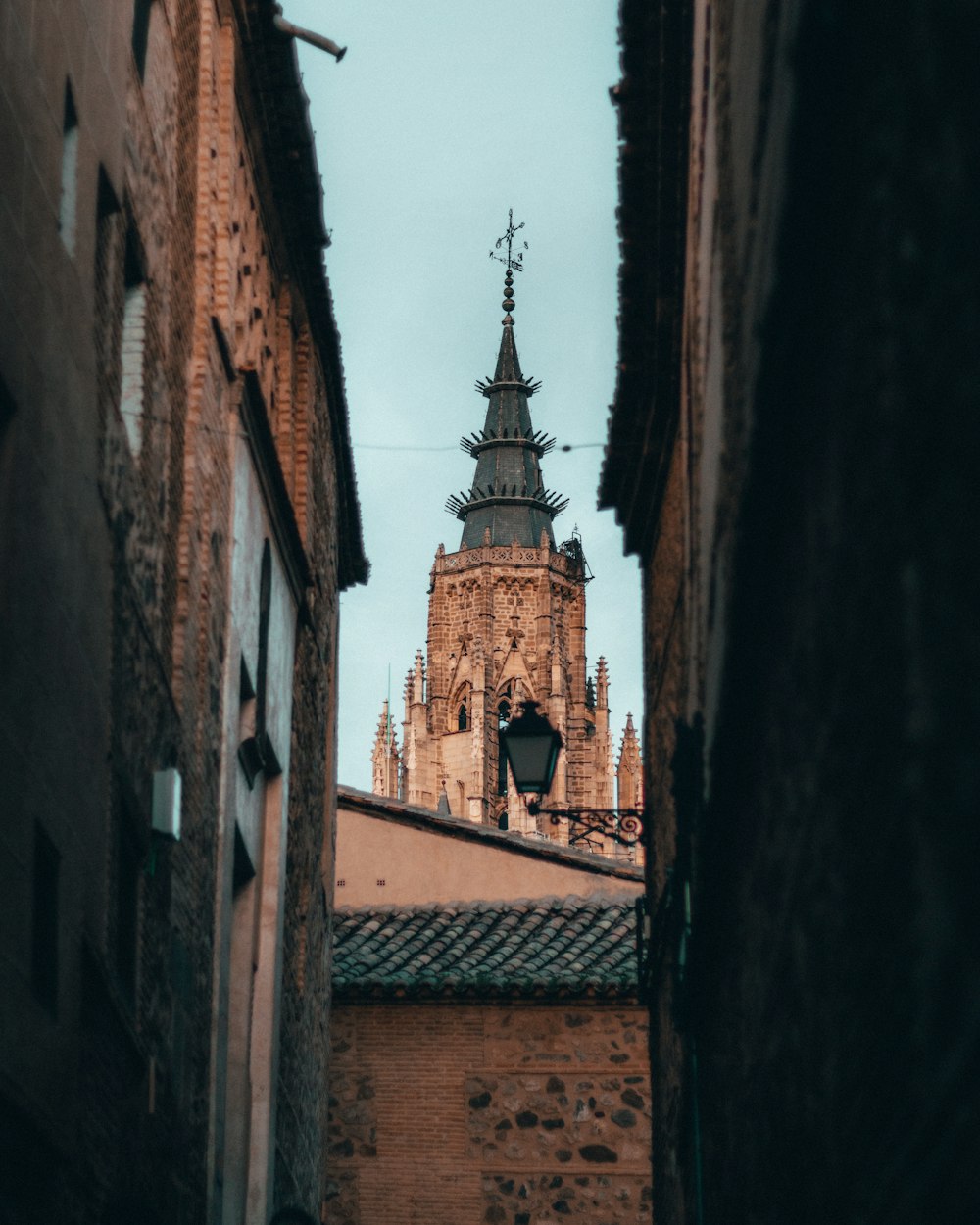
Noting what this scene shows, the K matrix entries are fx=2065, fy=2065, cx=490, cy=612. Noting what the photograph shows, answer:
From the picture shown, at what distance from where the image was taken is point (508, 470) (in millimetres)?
90312

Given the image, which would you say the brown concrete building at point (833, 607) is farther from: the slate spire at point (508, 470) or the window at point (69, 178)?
the slate spire at point (508, 470)

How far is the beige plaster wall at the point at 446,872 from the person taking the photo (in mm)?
24156

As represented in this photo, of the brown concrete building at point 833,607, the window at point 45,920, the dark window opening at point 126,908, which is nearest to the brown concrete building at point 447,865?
the dark window opening at point 126,908

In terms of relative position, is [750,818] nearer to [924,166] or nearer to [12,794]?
[12,794]

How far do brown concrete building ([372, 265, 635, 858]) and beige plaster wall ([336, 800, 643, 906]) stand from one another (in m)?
57.3

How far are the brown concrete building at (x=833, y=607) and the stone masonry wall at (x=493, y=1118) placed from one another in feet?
34.0

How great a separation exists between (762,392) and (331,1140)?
53.8ft

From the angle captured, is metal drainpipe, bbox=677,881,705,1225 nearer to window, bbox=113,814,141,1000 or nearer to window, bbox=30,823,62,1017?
window, bbox=113,814,141,1000

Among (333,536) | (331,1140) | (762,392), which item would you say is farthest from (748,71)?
(331,1140)

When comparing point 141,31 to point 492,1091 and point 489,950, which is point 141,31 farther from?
point 489,950

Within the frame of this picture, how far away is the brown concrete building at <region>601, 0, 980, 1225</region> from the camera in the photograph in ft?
11.0

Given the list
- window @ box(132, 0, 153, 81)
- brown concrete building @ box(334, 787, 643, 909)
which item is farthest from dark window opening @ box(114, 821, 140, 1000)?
brown concrete building @ box(334, 787, 643, 909)

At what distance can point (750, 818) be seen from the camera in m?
7.25

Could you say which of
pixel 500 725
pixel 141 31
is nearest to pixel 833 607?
pixel 141 31
